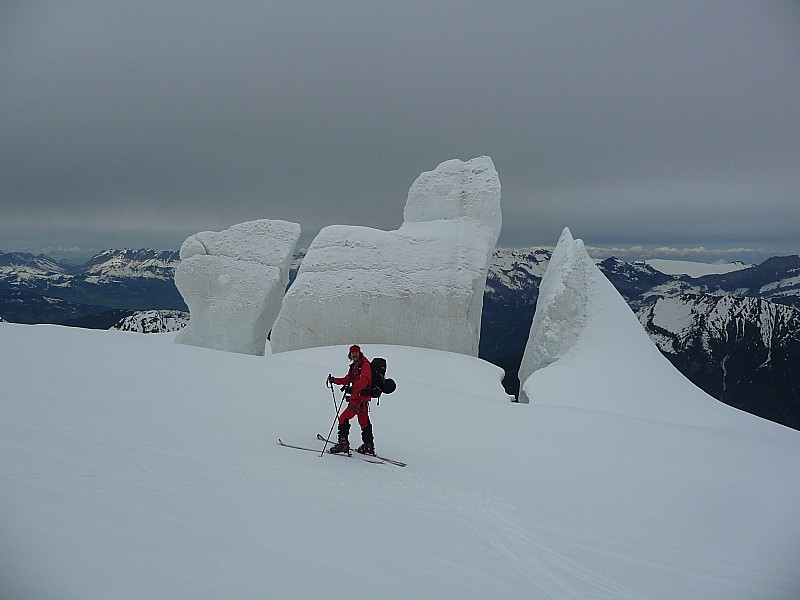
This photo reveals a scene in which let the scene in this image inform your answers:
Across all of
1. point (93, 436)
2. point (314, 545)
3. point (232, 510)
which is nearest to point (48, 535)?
point (232, 510)

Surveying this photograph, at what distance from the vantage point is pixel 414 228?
75.1 ft

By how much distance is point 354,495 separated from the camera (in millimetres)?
5656

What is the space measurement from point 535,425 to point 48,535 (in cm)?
1052

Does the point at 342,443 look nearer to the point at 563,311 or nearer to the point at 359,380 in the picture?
the point at 359,380

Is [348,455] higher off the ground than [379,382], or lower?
lower

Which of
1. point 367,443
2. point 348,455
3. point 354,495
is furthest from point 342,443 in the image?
point 354,495

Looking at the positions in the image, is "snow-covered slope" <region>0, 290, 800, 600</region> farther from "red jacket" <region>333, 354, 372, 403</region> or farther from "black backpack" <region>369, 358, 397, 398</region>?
"black backpack" <region>369, 358, 397, 398</region>

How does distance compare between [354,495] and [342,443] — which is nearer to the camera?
[354,495]

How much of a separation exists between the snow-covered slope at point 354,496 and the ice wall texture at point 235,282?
843 centimetres

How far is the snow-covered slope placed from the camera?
322 centimetres

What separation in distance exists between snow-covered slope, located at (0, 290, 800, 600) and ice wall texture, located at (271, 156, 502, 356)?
675 centimetres

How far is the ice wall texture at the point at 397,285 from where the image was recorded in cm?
2038

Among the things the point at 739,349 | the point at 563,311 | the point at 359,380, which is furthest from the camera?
the point at 739,349

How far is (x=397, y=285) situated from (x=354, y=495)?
15.0 meters
